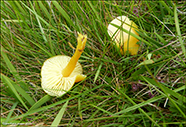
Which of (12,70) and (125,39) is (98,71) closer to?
(125,39)

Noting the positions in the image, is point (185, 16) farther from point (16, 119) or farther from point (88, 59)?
point (16, 119)

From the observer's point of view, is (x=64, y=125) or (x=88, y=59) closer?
(x=64, y=125)

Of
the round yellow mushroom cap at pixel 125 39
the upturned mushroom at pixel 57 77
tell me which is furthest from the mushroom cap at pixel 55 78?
the round yellow mushroom cap at pixel 125 39

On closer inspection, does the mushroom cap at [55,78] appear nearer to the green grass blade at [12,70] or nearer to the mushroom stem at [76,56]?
the mushroom stem at [76,56]

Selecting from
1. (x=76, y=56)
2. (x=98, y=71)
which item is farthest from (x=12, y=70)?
(x=98, y=71)

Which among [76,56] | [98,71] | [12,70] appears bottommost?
[98,71]

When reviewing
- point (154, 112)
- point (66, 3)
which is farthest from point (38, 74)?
point (154, 112)
